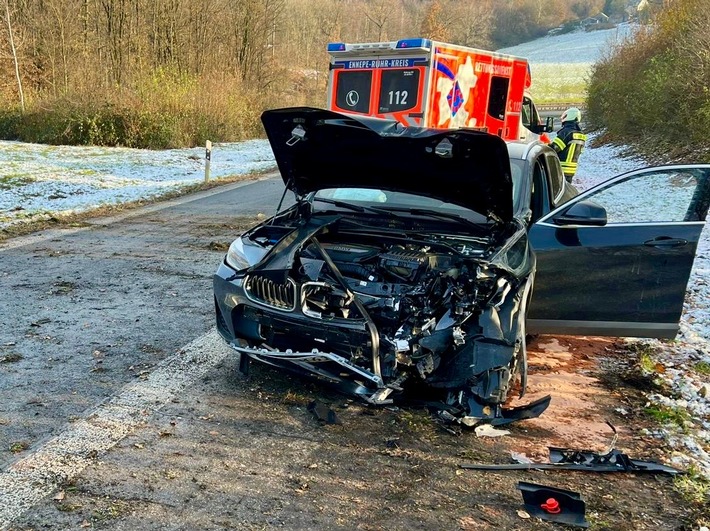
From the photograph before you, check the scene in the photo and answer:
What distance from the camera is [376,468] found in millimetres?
3152

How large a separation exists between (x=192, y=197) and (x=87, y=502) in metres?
10.6

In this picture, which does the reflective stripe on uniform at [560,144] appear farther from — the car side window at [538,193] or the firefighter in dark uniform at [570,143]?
the car side window at [538,193]

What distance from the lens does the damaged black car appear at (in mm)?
3479

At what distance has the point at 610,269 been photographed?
4.39m

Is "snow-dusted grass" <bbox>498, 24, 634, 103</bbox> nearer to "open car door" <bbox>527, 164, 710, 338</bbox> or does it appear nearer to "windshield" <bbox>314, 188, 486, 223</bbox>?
"open car door" <bbox>527, 164, 710, 338</bbox>

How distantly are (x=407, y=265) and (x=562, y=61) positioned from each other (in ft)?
270

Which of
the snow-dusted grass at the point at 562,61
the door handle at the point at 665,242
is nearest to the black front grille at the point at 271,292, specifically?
the door handle at the point at 665,242

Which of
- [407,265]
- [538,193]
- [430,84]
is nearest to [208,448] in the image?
[407,265]

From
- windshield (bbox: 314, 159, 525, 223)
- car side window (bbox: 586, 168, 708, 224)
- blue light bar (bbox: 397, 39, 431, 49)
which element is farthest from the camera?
blue light bar (bbox: 397, 39, 431, 49)

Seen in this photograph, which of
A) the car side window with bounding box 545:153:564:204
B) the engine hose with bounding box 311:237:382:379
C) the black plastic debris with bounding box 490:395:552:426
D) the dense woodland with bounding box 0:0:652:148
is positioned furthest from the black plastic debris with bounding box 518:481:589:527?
the dense woodland with bounding box 0:0:652:148

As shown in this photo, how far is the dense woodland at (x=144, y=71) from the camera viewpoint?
21.7 m

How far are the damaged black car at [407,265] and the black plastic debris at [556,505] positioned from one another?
615mm

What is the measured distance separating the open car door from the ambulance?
7781 millimetres

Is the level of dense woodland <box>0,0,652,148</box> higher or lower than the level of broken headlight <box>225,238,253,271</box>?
higher
